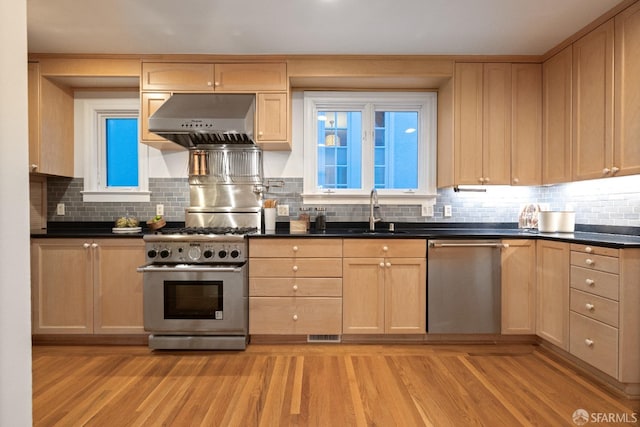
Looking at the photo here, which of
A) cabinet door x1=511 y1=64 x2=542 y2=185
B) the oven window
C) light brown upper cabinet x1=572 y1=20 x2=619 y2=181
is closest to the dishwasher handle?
cabinet door x1=511 y1=64 x2=542 y2=185

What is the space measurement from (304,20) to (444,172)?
1807mm

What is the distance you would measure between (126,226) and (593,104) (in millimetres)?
3959

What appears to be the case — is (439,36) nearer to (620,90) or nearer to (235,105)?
(620,90)

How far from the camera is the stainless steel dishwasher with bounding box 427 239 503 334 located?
2.82 m

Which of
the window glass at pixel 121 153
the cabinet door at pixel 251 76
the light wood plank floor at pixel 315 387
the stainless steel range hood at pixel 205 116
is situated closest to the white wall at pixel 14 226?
the light wood plank floor at pixel 315 387

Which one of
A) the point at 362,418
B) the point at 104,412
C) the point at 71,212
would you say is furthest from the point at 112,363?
the point at 362,418

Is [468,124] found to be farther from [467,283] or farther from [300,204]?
[300,204]

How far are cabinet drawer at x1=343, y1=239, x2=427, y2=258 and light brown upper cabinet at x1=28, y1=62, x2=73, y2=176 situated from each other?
277 cm

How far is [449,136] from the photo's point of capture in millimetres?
3176

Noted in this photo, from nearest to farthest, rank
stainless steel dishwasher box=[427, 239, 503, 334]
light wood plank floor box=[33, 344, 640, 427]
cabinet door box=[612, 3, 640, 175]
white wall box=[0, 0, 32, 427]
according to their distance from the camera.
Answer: white wall box=[0, 0, 32, 427]
light wood plank floor box=[33, 344, 640, 427]
cabinet door box=[612, 3, 640, 175]
stainless steel dishwasher box=[427, 239, 503, 334]

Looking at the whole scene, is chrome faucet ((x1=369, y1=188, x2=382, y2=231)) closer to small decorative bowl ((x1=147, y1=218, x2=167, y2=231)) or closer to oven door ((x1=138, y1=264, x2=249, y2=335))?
oven door ((x1=138, y1=264, x2=249, y2=335))

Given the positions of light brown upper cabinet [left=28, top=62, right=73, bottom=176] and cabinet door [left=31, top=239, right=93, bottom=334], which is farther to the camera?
light brown upper cabinet [left=28, top=62, right=73, bottom=176]

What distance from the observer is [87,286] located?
2.90 metres

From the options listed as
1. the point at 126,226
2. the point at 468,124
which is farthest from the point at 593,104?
the point at 126,226
